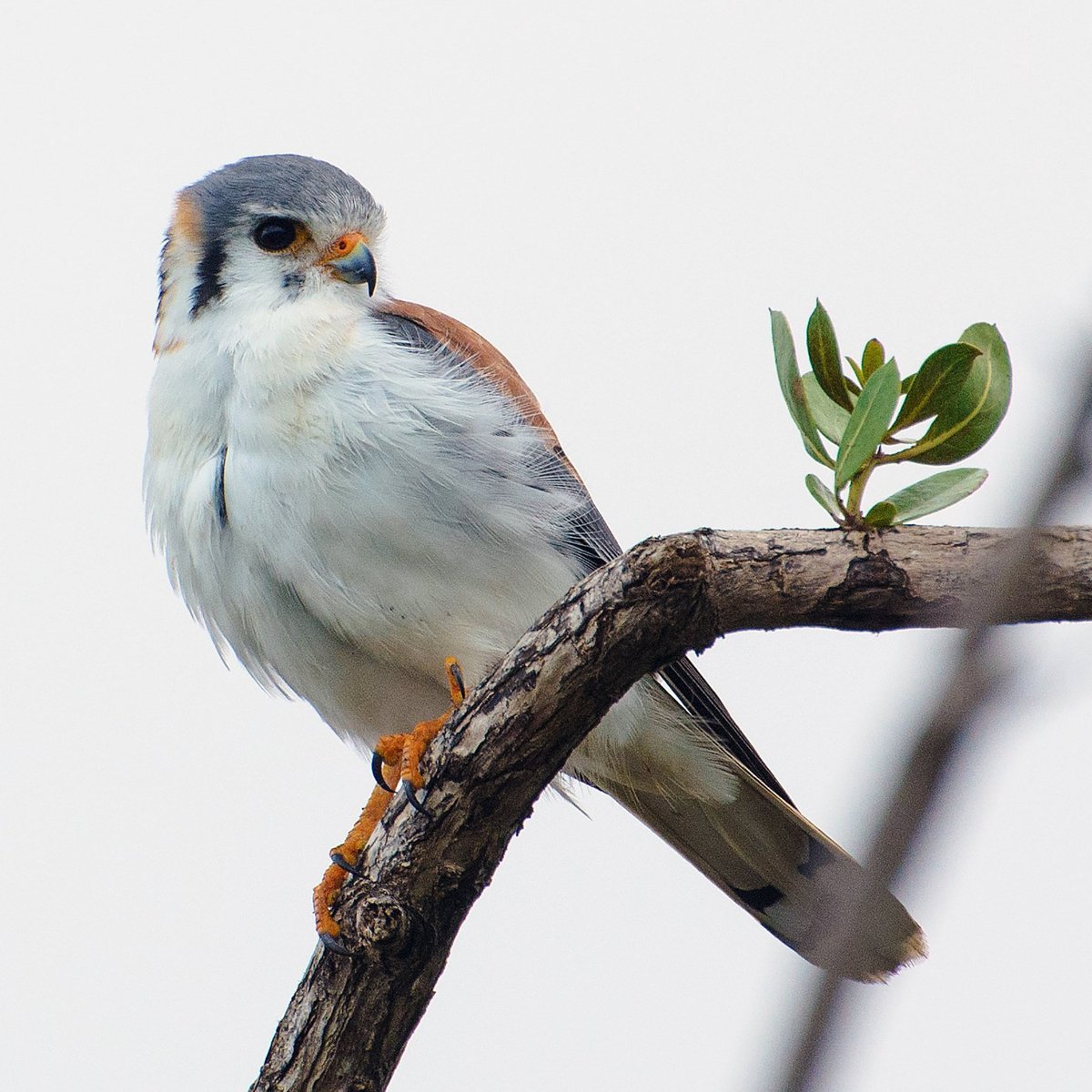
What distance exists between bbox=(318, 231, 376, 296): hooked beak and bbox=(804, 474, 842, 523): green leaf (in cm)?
170

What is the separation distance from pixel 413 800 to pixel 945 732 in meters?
2.15

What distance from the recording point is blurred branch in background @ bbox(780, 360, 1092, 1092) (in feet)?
1.64

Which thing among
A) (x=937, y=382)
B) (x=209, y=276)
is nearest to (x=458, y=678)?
(x=937, y=382)

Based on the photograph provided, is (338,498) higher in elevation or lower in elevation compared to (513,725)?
higher

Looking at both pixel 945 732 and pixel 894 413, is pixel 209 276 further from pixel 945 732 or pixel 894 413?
pixel 945 732

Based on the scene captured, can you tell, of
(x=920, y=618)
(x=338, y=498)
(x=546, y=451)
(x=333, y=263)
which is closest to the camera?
(x=920, y=618)

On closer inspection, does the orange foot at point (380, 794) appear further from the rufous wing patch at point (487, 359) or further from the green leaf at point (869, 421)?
the green leaf at point (869, 421)

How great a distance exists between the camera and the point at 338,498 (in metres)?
3.05

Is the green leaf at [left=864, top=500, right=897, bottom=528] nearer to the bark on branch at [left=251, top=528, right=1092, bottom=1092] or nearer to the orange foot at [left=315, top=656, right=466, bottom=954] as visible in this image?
the bark on branch at [left=251, top=528, right=1092, bottom=1092]

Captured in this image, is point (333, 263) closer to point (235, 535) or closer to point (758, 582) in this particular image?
point (235, 535)

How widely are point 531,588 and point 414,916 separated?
0.89 m

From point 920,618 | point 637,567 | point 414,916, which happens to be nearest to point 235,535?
point 414,916

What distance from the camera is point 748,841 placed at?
11.8 feet

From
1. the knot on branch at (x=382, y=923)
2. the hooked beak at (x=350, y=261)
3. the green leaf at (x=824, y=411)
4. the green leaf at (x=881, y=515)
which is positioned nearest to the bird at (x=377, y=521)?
the hooked beak at (x=350, y=261)
